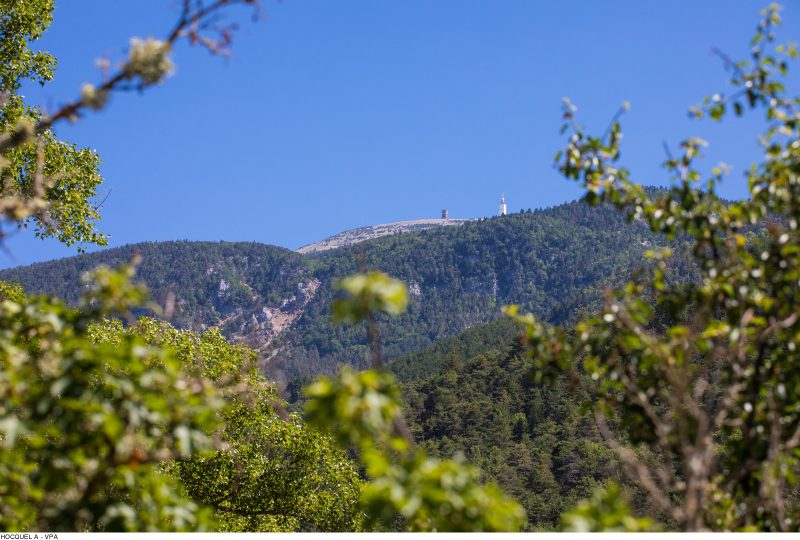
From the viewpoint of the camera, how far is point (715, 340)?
4.48 meters

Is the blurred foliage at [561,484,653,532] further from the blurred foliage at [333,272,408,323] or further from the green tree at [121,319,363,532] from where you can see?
the green tree at [121,319,363,532]

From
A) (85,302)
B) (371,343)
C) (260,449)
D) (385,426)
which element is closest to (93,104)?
(85,302)

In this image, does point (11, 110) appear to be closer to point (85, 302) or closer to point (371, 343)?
point (85, 302)

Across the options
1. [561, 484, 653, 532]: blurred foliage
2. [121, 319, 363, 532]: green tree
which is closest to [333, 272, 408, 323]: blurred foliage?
[561, 484, 653, 532]: blurred foliage

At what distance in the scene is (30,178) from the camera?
13.7 meters

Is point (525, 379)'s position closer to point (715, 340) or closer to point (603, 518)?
point (715, 340)

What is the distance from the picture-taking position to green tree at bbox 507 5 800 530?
3.90m

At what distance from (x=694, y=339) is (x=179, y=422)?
269 cm

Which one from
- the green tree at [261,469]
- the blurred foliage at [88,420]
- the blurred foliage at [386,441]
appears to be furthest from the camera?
the green tree at [261,469]

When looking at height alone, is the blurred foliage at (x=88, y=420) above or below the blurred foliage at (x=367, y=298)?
below

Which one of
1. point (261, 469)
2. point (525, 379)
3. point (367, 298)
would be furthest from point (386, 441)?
point (261, 469)

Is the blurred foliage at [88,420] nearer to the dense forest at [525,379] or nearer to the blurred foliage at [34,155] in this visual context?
the dense forest at [525,379]

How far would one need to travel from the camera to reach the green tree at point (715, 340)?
3.90 metres

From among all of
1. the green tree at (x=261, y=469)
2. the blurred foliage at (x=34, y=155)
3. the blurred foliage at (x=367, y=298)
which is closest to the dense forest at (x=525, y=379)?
the blurred foliage at (x=367, y=298)
